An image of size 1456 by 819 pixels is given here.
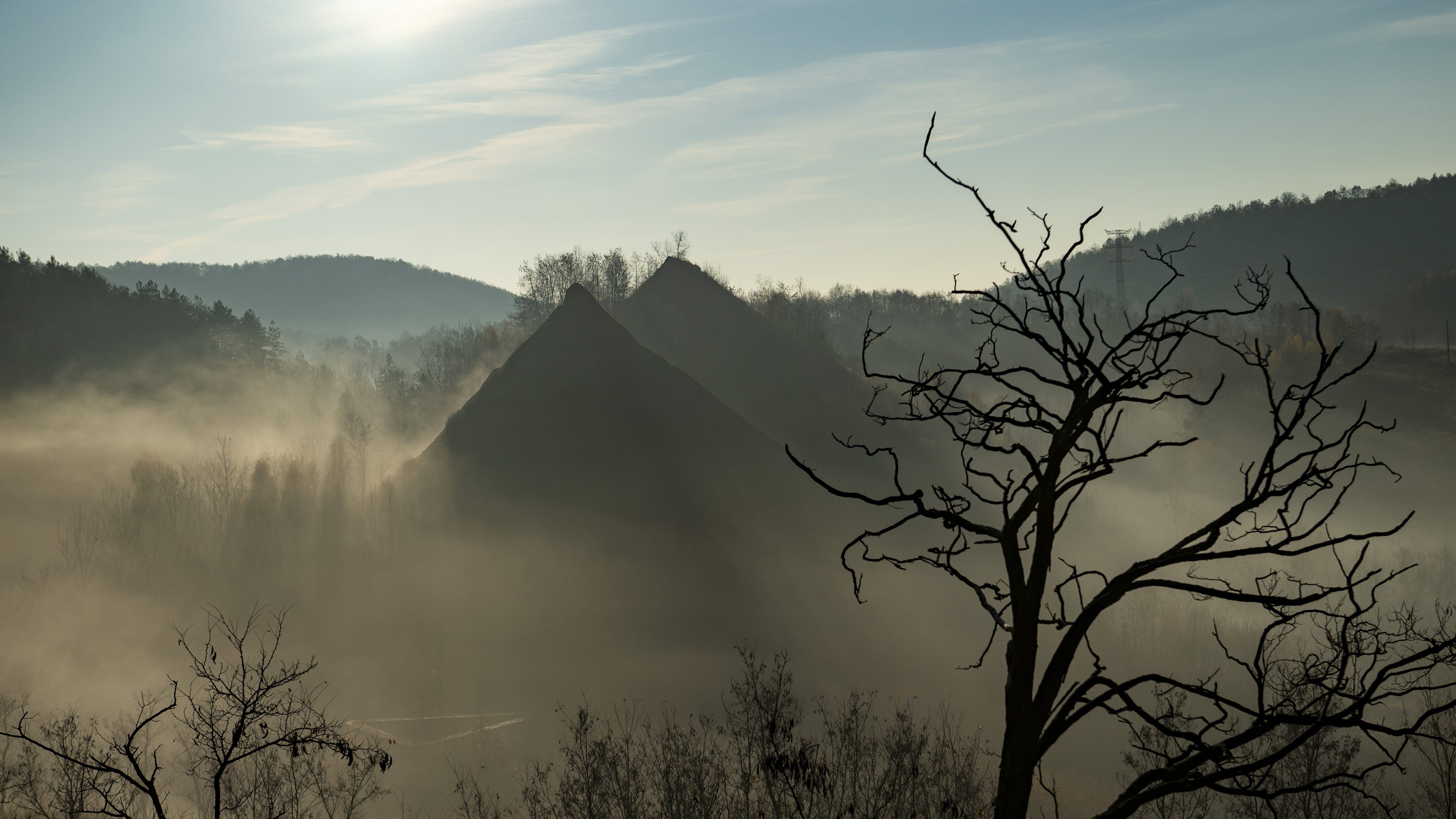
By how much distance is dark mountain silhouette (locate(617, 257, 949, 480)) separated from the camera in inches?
2638

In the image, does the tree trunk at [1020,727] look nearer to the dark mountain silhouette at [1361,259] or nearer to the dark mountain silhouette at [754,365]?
the dark mountain silhouette at [754,365]

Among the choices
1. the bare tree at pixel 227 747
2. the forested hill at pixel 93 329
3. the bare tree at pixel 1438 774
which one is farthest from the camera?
the forested hill at pixel 93 329

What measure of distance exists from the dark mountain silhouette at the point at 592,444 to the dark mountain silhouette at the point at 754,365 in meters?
12.8

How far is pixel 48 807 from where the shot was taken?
34344 mm

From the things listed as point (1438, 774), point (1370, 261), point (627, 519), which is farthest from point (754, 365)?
point (1370, 261)

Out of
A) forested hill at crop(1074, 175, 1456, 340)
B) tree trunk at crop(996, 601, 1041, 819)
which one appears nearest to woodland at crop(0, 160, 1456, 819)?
tree trunk at crop(996, 601, 1041, 819)

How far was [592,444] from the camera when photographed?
4981cm

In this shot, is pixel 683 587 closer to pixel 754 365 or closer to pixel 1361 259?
pixel 754 365

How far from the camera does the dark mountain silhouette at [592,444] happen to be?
4900 cm

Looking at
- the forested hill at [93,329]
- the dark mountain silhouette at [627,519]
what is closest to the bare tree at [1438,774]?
the dark mountain silhouette at [627,519]

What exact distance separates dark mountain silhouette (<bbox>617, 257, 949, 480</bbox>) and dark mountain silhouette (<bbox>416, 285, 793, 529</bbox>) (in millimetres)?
12844

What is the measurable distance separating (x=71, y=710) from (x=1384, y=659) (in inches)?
3039

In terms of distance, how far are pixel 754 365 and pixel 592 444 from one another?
2261 centimetres

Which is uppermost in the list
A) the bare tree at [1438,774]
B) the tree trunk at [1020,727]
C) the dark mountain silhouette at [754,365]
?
the dark mountain silhouette at [754,365]
